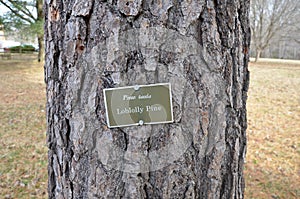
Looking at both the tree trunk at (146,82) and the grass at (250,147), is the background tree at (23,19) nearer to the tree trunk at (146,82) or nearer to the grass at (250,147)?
the grass at (250,147)

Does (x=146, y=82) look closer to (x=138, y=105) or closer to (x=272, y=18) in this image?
(x=138, y=105)

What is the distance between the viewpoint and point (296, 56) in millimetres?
29281

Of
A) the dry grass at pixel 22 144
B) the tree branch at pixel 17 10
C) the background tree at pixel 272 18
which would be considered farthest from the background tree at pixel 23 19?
the background tree at pixel 272 18

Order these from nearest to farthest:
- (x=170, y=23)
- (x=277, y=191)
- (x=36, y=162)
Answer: (x=170, y=23), (x=277, y=191), (x=36, y=162)

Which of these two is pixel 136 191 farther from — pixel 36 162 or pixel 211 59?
pixel 36 162

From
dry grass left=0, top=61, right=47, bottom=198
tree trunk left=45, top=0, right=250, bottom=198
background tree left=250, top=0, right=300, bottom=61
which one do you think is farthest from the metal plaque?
background tree left=250, top=0, right=300, bottom=61

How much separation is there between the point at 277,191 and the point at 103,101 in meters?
2.80

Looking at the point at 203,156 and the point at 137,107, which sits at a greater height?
the point at 137,107

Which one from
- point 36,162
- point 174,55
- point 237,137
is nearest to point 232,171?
point 237,137

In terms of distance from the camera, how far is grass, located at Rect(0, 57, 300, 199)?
9.76ft

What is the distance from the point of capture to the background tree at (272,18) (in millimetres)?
18250

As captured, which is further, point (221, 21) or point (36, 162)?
point (36, 162)

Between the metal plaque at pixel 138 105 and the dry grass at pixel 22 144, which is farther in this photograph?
the dry grass at pixel 22 144

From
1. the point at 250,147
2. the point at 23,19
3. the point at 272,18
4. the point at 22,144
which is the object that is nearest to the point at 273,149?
the point at 250,147
